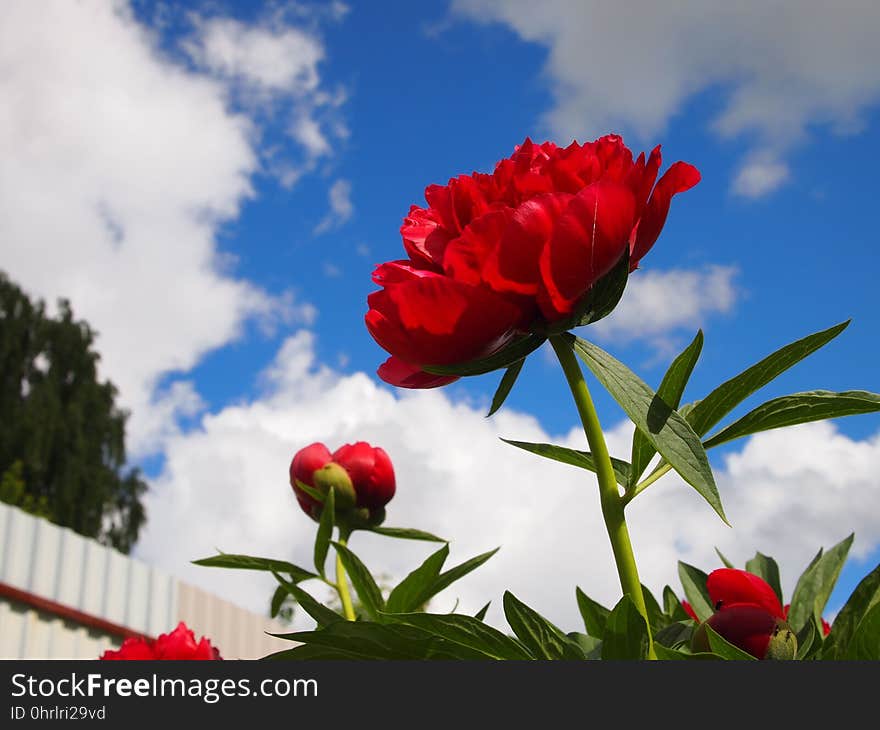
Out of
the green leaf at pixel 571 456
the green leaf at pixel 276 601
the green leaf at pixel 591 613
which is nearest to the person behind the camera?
the green leaf at pixel 571 456

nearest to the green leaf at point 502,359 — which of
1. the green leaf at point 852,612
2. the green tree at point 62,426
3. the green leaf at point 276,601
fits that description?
the green leaf at point 852,612

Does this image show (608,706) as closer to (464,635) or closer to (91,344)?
(464,635)

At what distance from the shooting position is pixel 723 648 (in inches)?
17.6

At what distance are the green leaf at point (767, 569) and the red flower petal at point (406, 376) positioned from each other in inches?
12.1

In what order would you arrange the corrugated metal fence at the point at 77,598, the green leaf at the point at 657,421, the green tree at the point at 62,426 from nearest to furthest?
the green leaf at the point at 657,421, the corrugated metal fence at the point at 77,598, the green tree at the point at 62,426

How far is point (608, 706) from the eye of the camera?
367mm

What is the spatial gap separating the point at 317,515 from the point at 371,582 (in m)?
0.28

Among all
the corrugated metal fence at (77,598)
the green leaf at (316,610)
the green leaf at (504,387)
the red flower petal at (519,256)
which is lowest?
the green leaf at (316,610)

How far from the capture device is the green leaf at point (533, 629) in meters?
0.44

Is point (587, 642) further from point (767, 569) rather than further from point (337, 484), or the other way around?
point (337, 484)

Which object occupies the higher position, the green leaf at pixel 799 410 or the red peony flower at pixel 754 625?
the green leaf at pixel 799 410

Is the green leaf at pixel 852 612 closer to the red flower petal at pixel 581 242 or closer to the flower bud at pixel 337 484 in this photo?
the red flower petal at pixel 581 242

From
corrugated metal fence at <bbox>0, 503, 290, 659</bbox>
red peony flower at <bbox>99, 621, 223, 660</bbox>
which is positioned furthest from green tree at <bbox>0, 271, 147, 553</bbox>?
red peony flower at <bbox>99, 621, 223, 660</bbox>

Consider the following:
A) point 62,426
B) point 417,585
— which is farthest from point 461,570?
point 62,426
